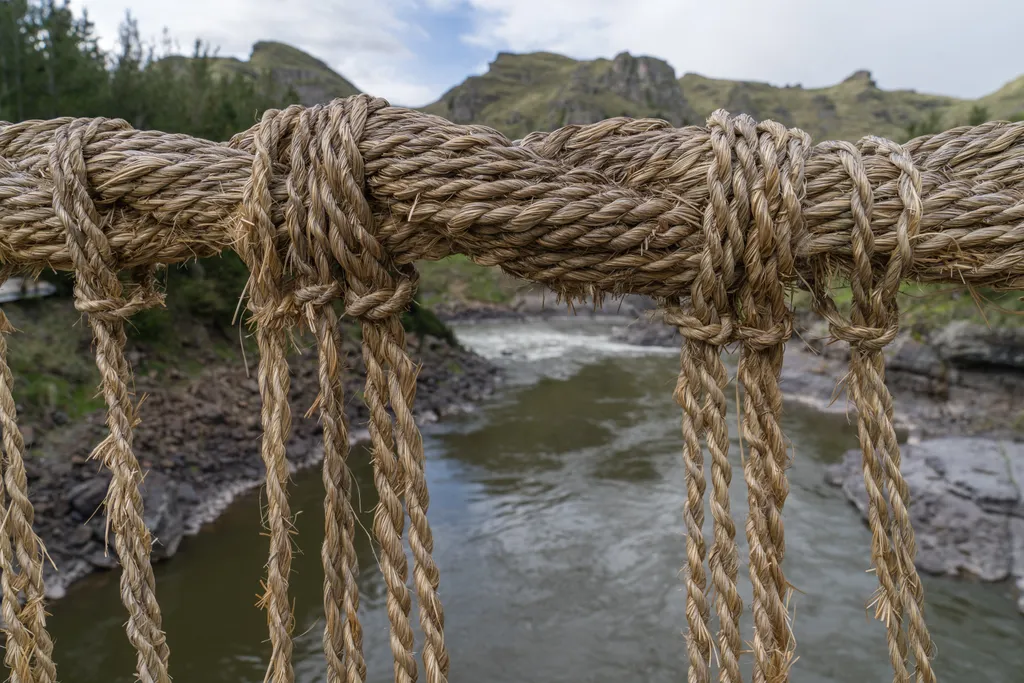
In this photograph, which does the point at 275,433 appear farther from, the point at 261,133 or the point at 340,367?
the point at 261,133

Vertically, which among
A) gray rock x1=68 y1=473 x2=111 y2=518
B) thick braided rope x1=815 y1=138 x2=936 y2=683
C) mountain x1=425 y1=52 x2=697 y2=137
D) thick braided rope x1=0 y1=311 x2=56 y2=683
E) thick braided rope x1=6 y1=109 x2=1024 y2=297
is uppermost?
mountain x1=425 y1=52 x2=697 y2=137

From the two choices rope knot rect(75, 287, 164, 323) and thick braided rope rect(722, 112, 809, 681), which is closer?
thick braided rope rect(722, 112, 809, 681)

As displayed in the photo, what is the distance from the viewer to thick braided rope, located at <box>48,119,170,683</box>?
→ 1.12 m

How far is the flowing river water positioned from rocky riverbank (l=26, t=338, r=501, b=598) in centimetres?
37

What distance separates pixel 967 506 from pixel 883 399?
401 inches

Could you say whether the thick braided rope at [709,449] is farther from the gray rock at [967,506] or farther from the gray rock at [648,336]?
the gray rock at [648,336]

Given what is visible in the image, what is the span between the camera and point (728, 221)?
0.97m

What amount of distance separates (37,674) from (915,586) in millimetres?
1669

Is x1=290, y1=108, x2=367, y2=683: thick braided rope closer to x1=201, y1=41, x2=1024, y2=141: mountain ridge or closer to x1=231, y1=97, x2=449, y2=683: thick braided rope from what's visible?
x1=231, y1=97, x2=449, y2=683: thick braided rope

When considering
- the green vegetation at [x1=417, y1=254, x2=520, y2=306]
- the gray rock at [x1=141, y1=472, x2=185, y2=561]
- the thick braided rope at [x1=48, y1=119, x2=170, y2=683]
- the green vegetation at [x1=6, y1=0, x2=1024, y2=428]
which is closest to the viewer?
the thick braided rope at [x1=48, y1=119, x2=170, y2=683]

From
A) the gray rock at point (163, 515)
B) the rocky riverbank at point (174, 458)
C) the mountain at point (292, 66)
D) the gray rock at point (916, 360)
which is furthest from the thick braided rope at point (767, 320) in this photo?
the mountain at point (292, 66)

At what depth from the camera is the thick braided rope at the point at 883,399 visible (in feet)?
3.18

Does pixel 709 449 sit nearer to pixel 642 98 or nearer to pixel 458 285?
pixel 458 285

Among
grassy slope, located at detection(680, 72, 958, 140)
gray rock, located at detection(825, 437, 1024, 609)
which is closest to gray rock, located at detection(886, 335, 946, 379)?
gray rock, located at detection(825, 437, 1024, 609)
